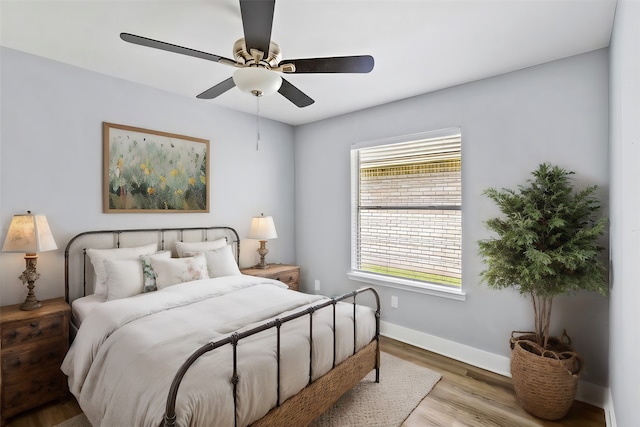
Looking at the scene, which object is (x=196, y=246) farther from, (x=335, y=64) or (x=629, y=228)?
(x=629, y=228)

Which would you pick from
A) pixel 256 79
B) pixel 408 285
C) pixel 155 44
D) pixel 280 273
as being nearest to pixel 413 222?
pixel 408 285

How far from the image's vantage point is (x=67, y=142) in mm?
2766

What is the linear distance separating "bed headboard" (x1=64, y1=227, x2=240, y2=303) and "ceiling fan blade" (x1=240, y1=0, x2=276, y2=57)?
90.3 inches

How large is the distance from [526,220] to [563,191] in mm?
375

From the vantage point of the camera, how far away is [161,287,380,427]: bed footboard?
4.56ft

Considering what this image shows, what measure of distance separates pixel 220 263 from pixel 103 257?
1.01 metres

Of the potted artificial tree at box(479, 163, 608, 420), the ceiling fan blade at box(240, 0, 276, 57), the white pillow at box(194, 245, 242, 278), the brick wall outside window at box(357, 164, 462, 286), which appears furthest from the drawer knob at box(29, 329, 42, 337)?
the potted artificial tree at box(479, 163, 608, 420)

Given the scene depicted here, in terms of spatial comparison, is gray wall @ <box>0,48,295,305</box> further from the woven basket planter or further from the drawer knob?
the woven basket planter

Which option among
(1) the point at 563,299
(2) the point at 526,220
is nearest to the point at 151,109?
(2) the point at 526,220

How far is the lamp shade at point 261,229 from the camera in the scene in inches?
153

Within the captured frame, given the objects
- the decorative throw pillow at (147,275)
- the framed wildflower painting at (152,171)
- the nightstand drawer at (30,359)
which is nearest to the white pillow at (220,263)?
the decorative throw pillow at (147,275)

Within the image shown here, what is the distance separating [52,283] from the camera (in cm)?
272

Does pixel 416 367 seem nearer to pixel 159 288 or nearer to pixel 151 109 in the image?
pixel 159 288

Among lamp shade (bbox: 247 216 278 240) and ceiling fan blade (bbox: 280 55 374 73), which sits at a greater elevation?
ceiling fan blade (bbox: 280 55 374 73)
